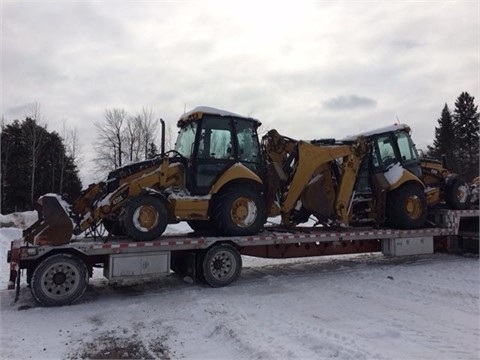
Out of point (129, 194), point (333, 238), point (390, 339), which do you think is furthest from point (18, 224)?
point (390, 339)

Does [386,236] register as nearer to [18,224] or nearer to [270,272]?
[270,272]

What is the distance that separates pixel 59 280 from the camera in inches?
309

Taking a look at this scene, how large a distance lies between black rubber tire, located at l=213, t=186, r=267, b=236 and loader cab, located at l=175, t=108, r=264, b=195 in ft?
1.45

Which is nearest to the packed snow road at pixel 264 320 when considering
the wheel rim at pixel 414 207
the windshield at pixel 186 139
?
the wheel rim at pixel 414 207

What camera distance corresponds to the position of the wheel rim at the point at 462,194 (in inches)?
522

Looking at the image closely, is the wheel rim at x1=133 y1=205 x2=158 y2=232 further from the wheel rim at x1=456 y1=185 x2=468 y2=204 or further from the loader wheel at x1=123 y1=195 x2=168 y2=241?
the wheel rim at x1=456 y1=185 x2=468 y2=204

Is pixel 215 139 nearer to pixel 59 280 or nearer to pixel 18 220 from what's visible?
pixel 59 280

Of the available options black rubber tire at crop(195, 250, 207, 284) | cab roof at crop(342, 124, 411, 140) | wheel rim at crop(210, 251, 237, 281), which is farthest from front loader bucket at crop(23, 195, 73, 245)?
cab roof at crop(342, 124, 411, 140)

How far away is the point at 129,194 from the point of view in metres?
9.05

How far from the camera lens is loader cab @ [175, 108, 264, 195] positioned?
Answer: 31.4ft

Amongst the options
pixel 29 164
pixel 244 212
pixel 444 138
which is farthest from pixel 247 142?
pixel 444 138

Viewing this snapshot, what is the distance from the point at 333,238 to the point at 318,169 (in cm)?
175

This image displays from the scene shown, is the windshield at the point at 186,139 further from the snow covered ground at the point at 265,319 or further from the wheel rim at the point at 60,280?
the wheel rim at the point at 60,280

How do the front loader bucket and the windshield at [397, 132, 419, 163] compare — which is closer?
the front loader bucket
